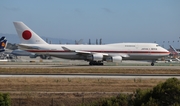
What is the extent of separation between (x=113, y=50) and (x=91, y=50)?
Result: 3594 millimetres

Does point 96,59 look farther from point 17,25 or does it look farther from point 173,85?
point 173,85

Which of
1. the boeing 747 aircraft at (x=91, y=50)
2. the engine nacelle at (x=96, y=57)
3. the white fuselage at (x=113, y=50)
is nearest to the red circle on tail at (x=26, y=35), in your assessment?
the boeing 747 aircraft at (x=91, y=50)

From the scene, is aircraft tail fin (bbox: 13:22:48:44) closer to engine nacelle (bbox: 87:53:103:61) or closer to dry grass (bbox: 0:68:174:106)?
engine nacelle (bbox: 87:53:103:61)

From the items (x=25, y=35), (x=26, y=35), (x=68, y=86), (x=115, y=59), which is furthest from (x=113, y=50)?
(x=68, y=86)

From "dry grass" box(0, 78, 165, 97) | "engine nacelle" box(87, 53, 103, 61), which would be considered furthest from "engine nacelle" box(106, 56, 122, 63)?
"dry grass" box(0, 78, 165, 97)

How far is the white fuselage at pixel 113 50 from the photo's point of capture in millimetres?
62250

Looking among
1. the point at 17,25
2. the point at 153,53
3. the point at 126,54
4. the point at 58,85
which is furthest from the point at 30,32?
the point at 58,85

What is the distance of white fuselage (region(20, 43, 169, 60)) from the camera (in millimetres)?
62250

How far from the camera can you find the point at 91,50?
6338cm

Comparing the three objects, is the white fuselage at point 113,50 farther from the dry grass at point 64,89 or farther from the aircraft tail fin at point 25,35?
the dry grass at point 64,89

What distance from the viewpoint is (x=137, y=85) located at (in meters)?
29.8

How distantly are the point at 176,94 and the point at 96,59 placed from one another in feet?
143

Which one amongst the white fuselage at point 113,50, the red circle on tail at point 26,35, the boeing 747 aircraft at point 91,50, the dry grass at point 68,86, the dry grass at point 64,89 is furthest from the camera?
the red circle on tail at point 26,35

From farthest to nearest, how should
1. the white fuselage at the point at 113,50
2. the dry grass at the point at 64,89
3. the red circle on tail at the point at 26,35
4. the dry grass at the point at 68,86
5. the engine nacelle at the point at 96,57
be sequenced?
the red circle on tail at the point at 26,35 → the white fuselage at the point at 113,50 → the engine nacelle at the point at 96,57 → the dry grass at the point at 68,86 → the dry grass at the point at 64,89
